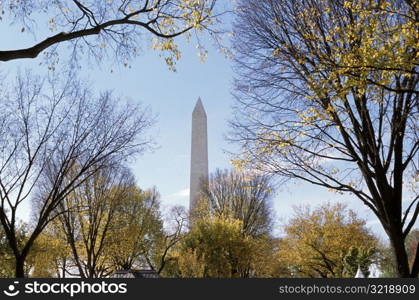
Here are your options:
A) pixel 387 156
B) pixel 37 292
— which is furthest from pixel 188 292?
pixel 387 156

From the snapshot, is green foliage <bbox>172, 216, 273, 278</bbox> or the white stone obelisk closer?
green foliage <bbox>172, 216, 273, 278</bbox>

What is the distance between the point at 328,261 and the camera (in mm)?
32469

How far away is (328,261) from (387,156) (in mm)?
25490

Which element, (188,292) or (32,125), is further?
(32,125)

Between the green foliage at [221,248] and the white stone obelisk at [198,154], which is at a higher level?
the white stone obelisk at [198,154]

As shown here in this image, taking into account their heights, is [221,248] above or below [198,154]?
below

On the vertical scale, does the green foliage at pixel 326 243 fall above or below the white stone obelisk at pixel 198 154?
below

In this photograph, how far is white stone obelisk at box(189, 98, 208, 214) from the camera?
34.8 metres

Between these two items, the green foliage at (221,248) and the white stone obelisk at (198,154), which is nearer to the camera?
the green foliage at (221,248)

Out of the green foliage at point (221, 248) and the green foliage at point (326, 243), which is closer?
the green foliage at point (221, 248)

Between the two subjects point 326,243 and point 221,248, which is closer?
point 221,248

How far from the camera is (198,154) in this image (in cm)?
3494

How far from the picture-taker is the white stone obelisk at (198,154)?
34.8 metres

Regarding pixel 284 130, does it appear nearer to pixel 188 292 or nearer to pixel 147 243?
pixel 188 292
